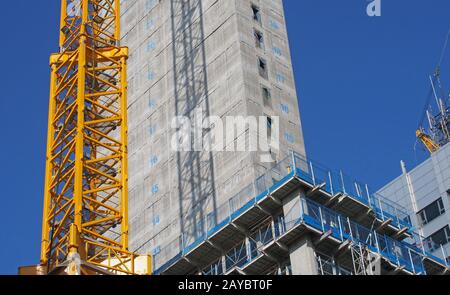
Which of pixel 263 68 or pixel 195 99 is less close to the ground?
pixel 263 68

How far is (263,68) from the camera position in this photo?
9294cm

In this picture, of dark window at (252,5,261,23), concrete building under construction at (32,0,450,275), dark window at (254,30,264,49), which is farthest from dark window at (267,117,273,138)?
dark window at (252,5,261,23)

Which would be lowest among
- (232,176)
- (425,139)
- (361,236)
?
(361,236)

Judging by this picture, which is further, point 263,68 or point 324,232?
point 263,68

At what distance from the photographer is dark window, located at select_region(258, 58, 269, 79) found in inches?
3620

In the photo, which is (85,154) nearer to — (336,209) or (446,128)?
(336,209)

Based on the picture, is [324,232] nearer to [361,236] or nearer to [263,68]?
[361,236]

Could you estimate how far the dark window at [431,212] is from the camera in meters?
112

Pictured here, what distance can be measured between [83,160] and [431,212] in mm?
63315

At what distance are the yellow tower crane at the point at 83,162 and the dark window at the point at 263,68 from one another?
2192 cm

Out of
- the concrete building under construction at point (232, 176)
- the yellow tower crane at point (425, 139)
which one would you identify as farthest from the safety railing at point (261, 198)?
the yellow tower crane at point (425, 139)

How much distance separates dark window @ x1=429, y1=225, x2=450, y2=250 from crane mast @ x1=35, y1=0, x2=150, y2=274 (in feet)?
170

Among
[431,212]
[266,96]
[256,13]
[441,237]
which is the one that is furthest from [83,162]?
[431,212]
